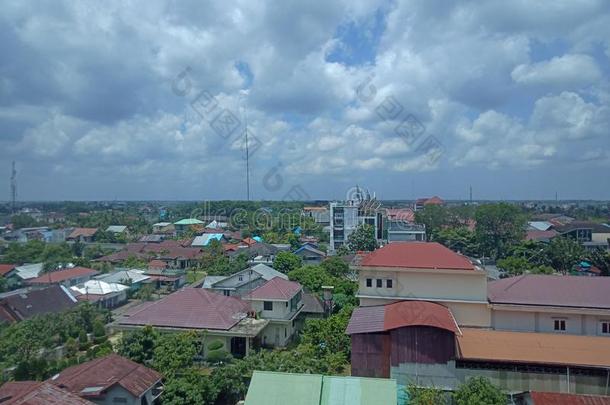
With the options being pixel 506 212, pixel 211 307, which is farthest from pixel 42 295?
pixel 506 212

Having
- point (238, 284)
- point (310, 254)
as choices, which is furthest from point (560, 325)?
point (310, 254)

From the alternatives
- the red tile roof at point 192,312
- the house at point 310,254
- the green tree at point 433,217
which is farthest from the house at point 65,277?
the green tree at point 433,217

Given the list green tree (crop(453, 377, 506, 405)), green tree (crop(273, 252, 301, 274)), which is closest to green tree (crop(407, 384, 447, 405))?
green tree (crop(453, 377, 506, 405))

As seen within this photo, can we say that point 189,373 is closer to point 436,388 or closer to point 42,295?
point 436,388

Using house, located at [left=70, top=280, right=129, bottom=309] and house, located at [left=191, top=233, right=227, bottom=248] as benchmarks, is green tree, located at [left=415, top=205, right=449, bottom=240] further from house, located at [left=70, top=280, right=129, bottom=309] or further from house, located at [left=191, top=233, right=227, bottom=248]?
house, located at [left=70, top=280, right=129, bottom=309]

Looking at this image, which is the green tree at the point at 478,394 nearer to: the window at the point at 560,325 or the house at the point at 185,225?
the window at the point at 560,325

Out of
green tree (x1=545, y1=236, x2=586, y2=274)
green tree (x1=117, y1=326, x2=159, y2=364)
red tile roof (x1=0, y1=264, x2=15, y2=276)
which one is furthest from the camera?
green tree (x1=545, y1=236, x2=586, y2=274)
